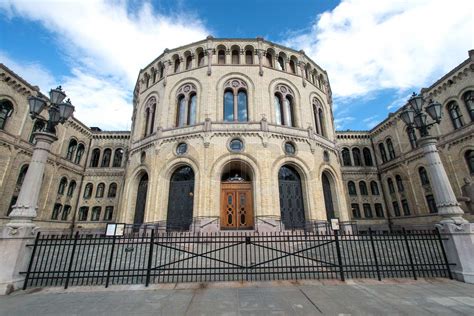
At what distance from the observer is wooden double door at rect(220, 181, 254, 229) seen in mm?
14688

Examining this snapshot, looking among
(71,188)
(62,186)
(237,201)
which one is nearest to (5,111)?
(62,186)


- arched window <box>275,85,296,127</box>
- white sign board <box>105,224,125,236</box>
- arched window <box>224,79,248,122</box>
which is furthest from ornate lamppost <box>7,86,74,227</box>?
arched window <box>275,85,296,127</box>

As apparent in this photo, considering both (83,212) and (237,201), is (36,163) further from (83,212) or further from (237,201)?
(83,212)

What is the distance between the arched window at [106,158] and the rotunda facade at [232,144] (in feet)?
31.6

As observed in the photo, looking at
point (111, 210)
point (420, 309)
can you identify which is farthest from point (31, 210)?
point (111, 210)

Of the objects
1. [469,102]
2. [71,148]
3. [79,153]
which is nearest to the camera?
[469,102]

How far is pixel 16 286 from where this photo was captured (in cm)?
555

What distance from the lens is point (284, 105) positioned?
1802cm

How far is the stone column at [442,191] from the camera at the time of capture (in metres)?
6.83

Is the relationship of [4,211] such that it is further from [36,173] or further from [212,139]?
[212,139]

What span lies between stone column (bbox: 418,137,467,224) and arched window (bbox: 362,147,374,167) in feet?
70.9

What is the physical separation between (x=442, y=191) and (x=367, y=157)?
22891mm

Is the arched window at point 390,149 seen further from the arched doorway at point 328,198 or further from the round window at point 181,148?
the round window at point 181,148

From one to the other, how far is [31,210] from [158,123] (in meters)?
12.3
